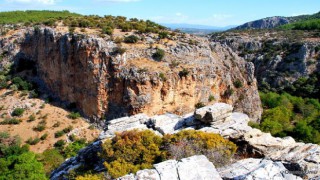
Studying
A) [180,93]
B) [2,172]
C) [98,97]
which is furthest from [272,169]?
[98,97]

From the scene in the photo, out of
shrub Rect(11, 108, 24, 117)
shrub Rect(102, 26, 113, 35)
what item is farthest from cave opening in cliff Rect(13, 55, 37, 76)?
shrub Rect(102, 26, 113, 35)

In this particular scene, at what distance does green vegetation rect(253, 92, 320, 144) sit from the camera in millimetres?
42312

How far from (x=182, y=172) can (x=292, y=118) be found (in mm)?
48691

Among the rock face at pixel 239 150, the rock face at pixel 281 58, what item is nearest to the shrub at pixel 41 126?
the rock face at pixel 239 150

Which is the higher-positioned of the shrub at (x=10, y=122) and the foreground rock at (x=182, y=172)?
the foreground rock at (x=182, y=172)

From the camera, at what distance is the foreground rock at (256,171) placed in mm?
15891

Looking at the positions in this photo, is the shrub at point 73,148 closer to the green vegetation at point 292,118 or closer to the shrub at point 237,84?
the green vegetation at point 292,118

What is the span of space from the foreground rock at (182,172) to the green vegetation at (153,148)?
10.9 ft

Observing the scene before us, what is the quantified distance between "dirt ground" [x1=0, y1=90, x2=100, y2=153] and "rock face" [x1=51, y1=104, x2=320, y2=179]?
48.9ft

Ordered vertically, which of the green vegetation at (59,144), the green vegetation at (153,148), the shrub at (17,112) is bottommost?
the green vegetation at (59,144)

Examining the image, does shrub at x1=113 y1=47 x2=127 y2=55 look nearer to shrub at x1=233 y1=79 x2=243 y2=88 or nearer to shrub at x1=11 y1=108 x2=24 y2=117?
shrub at x1=11 y1=108 x2=24 y2=117

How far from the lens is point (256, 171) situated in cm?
1619

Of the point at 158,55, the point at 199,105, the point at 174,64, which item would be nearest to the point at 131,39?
the point at 158,55

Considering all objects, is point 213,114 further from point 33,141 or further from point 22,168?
point 33,141
